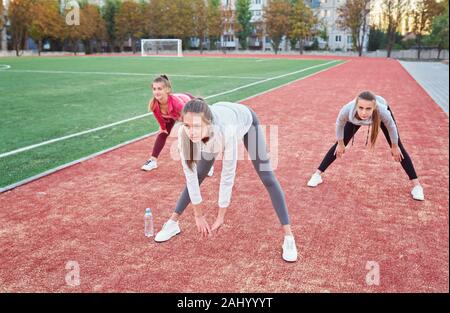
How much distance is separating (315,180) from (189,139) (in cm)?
307

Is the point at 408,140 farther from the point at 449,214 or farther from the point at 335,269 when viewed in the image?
Result: the point at 335,269

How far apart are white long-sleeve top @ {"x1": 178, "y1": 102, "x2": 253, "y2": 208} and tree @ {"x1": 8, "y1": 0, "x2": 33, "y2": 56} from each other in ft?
222

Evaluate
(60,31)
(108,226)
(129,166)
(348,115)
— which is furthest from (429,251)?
(60,31)

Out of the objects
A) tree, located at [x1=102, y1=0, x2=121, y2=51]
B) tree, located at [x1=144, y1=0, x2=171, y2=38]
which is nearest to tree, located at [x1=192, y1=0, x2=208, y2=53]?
tree, located at [x1=144, y1=0, x2=171, y2=38]

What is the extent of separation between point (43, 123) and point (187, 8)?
235 ft

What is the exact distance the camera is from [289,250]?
4.07 m

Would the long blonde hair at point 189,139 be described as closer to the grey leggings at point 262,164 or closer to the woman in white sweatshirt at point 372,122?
the grey leggings at point 262,164

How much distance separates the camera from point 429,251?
4.20 meters

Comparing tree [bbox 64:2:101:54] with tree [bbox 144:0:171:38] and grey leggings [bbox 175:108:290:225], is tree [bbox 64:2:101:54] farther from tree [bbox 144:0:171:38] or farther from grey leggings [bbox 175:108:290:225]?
grey leggings [bbox 175:108:290:225]

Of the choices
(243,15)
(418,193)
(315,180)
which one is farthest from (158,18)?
(418,193)

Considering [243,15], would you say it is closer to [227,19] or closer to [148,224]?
[227,19]

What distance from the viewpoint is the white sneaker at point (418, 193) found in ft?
18.3

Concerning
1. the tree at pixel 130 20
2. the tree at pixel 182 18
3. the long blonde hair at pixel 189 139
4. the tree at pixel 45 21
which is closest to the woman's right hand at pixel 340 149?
the long blonde hair at pixel 189 139

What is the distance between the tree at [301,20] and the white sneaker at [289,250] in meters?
73.0
